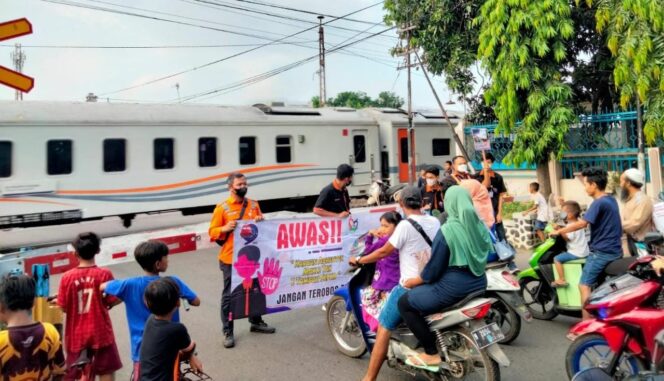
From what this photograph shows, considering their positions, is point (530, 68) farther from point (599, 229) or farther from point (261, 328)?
point (261, 328)

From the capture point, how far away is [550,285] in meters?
5.43

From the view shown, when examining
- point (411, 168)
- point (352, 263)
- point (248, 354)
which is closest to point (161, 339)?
point (352, 263)

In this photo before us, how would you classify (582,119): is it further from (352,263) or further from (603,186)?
(352,263)

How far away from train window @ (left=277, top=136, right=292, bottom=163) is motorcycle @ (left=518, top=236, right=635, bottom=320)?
1017 cm

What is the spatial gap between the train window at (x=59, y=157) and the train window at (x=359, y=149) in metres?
8.61

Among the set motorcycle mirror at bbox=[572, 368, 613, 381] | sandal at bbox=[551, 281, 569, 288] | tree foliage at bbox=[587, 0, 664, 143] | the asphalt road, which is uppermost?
tree foliage at bbox=[587, 0, 664, 143]

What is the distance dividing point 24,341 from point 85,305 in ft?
2.91

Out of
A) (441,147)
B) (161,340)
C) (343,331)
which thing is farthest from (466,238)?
(441,147)

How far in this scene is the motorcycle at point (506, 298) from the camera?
4.23 metres

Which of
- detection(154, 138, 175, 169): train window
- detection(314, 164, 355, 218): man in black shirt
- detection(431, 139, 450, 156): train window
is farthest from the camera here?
detection(431, 139, 450, 156): train window

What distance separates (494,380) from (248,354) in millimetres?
2403

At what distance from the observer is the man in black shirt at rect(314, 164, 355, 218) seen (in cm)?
612

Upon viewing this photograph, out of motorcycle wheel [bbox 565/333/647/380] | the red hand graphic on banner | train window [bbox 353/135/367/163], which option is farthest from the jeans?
train window [bbox 353/135/367/163]

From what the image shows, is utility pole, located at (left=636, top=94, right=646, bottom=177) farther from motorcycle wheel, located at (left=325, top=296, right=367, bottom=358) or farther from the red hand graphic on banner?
the red hand graphic on banner
